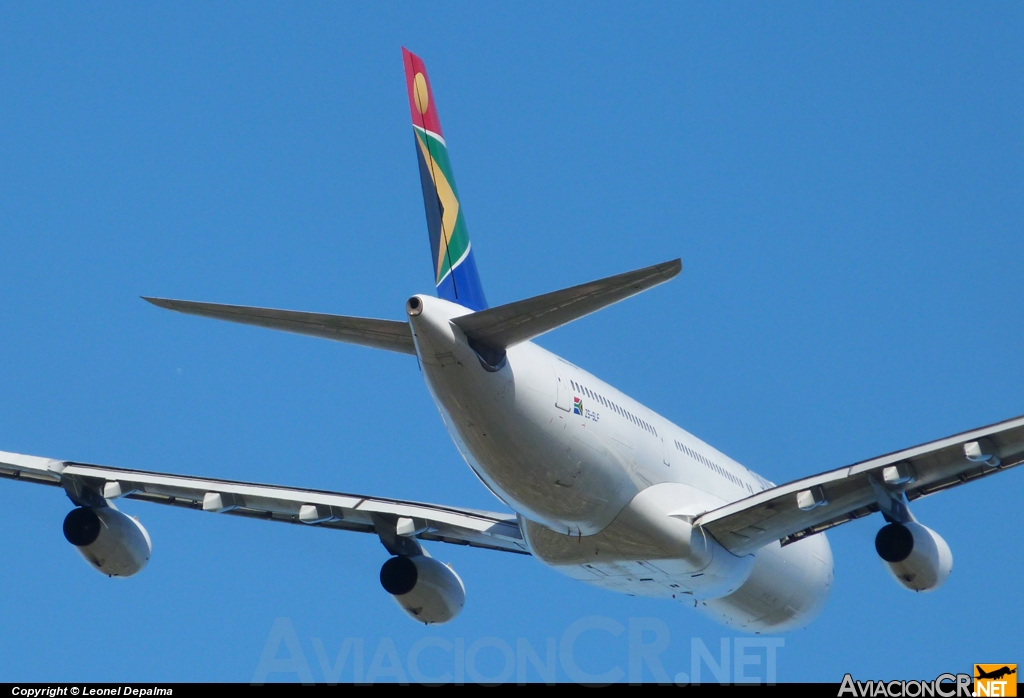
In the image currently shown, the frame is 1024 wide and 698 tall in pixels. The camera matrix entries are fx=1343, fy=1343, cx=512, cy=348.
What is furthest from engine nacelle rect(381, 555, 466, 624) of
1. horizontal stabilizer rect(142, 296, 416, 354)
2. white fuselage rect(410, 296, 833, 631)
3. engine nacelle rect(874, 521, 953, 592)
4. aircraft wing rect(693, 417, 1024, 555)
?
engine nacelle rect(874, 521, 953, 592)

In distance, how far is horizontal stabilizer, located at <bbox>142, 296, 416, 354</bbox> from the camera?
1553cm

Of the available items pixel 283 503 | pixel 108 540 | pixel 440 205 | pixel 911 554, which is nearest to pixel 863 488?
pixel 911 554

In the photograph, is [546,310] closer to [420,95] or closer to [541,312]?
[541,312]

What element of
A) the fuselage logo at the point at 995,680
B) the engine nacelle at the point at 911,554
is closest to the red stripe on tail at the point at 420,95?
the engine nacelle at the point at 911,554

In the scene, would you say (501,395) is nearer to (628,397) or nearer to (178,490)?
(628,397)

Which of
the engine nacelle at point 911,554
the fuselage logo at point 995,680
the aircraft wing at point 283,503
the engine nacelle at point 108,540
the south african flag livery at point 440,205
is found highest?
the south african flag livery at point 440,205

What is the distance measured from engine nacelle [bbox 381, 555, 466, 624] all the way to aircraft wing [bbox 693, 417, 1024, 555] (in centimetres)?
425

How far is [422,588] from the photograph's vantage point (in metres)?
21.7

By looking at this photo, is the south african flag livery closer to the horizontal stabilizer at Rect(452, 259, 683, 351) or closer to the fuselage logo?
the horizontal stabilizer at Rect(452, 259, 683, 351)

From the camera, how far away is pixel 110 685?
18.5 meters

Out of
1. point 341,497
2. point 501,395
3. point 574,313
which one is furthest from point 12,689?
point 574,313

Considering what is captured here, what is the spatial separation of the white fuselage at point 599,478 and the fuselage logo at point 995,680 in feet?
13.8

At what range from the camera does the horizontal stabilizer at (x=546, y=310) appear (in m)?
15.1

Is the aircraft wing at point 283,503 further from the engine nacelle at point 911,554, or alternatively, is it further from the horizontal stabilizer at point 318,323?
the engine nacelle at point 911,554
